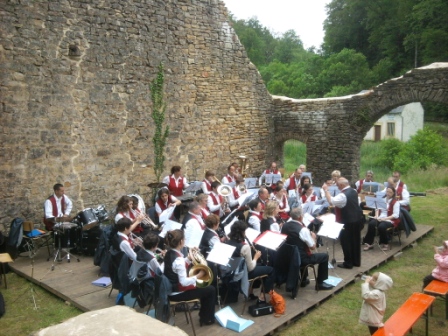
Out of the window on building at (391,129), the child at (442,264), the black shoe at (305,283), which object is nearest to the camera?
the child at (442,264)

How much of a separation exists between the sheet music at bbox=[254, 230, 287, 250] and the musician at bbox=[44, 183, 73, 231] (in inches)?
172

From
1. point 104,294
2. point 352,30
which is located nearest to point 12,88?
point 104,294

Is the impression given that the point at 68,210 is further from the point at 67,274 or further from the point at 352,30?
the point at 352,30

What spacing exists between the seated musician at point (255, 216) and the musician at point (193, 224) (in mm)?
801

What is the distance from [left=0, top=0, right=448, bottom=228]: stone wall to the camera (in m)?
9.67

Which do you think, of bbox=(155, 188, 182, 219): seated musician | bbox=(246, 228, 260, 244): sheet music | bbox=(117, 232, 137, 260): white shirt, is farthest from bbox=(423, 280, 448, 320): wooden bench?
bbox=(155, 188, 182, 219): seated musician

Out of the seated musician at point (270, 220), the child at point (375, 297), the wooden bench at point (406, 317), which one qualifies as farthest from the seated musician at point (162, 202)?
the wooden bench at point (406, 317)

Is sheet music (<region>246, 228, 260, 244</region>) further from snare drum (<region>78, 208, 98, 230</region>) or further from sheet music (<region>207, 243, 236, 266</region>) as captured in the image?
snare drum (<region>78, 208, 98, 230</region>)

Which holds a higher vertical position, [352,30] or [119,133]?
[352,30]

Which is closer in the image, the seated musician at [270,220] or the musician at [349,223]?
the seated musician at [270,220]

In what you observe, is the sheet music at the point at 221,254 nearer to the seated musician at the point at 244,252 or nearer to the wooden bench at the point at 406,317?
the seated musician at the point at 244,252

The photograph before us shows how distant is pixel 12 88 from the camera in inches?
373

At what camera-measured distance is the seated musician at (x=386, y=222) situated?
9.43 metres

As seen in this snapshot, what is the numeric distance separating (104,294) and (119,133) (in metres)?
5.28
